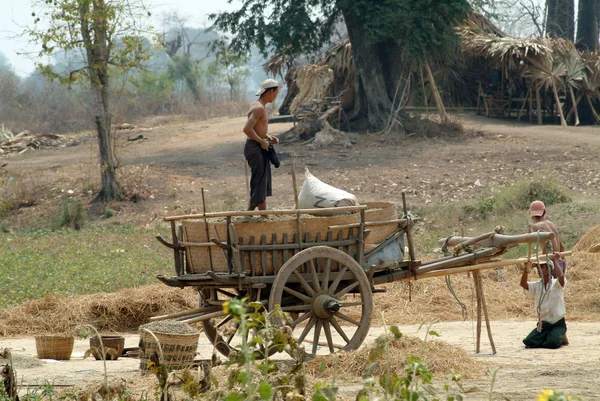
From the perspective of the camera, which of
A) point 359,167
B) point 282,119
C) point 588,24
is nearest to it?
point 359,167

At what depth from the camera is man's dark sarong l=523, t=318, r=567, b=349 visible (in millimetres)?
7465

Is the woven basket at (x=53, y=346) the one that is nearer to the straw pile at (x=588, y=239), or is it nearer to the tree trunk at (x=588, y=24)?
the straw pile at (x=588, y=239)

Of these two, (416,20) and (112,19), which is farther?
(416,20)

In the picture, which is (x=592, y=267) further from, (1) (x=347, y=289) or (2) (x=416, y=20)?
(2) (x=416, y=20)

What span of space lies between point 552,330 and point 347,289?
7.09ft

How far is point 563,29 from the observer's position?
31203 millimetres

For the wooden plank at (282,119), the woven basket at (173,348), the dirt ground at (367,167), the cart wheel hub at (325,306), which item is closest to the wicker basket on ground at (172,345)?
the woven basket at (173,348)

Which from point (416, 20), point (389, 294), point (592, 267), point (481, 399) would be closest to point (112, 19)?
point (416, 20)

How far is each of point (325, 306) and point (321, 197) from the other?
3.00 feet

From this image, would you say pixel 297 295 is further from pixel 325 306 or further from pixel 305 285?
pixel 325 306

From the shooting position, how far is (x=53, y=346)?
7199 mm

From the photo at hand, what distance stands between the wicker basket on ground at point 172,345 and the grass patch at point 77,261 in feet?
14.6

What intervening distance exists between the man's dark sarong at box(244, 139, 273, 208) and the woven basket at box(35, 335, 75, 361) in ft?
6.45

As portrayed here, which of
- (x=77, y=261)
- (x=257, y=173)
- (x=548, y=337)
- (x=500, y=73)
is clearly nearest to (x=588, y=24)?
(x=500, y=73)
